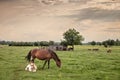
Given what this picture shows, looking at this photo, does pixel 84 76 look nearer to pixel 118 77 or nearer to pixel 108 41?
pixel 118 77

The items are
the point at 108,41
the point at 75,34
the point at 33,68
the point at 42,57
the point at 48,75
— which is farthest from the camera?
the point at 108,41

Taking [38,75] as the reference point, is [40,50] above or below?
above

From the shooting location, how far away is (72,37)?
8688 centimetres

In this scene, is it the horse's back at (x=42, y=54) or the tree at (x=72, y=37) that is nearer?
the horse's back at (x=42, y=54)

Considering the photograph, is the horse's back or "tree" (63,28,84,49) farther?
"tree" (63,28,84,49)

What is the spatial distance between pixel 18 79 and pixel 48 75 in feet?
7.13

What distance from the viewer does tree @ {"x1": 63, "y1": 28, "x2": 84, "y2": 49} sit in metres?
86.8

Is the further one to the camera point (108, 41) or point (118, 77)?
point (108, 41)

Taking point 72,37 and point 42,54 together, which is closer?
point 42,54

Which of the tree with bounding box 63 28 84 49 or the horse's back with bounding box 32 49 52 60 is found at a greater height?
the tree with bounding box 63 28 84 49

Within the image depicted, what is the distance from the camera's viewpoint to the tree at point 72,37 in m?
86.8

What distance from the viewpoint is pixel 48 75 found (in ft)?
58.9

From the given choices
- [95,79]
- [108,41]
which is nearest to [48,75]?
[95,79]

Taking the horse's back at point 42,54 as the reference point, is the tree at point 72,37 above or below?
above
